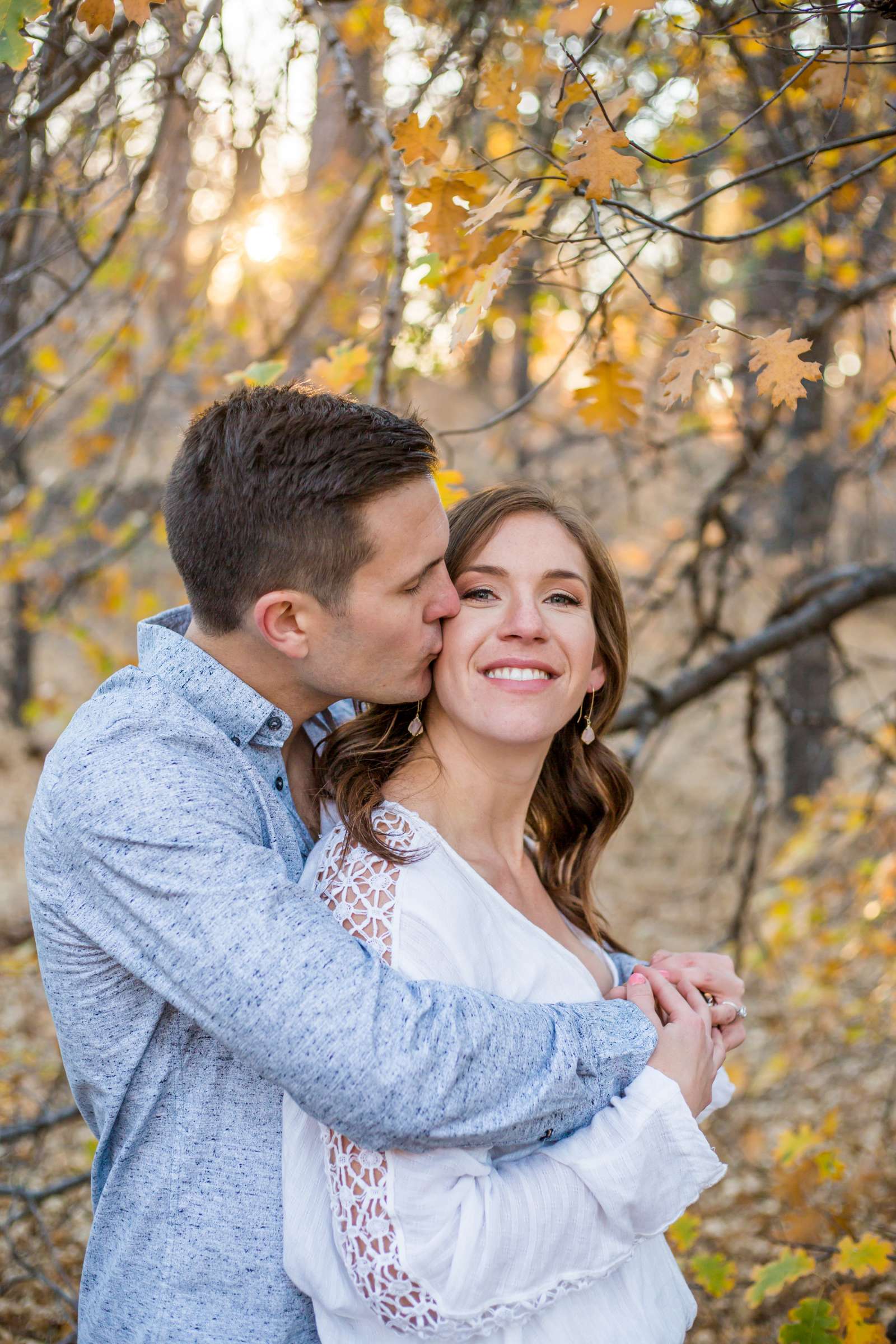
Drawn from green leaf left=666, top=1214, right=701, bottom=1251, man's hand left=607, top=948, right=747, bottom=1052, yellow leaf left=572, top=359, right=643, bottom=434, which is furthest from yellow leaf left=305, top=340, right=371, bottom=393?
green leaf left=666, top=1214, right=701, bottom=1251

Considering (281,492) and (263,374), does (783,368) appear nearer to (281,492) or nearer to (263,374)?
(281,492)

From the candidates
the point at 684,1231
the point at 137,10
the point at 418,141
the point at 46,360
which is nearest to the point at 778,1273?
the point at 684,1231

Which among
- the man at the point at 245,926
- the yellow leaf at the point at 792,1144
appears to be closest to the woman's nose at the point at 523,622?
the man at the point at 245,926

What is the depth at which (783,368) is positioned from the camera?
1.79 metres

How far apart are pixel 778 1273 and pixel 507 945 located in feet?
4.69

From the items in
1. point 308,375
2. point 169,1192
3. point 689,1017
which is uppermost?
point 308,375

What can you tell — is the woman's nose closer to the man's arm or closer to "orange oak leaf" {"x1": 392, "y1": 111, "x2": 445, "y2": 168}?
the man's arm

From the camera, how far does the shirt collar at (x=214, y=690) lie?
176 centimetres

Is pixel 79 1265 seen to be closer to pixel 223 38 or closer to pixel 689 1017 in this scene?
pixel 689 1017

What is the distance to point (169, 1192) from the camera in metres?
1.64

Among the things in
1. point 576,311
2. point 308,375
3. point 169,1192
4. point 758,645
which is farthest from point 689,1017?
point 576,311

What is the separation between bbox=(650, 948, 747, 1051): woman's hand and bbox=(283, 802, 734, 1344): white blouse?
293mm

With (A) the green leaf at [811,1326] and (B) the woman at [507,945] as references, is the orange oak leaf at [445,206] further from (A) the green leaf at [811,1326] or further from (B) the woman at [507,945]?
(A) the green leaf at [811,1326]

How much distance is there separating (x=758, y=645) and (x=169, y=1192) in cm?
265
